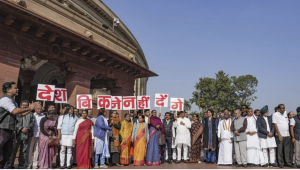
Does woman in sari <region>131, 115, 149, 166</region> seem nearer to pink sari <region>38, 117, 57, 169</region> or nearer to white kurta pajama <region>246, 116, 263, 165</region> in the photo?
pink sari <region>38, 117, 57, 169</region>

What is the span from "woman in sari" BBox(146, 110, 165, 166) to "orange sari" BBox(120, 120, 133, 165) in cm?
68

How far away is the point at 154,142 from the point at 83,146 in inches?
99.7

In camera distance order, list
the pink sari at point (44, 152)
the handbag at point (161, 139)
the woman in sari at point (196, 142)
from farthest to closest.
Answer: the woman in sari at point (196, 142) → the handbag at point (161, 139) → the pink sari at point (44, 152)

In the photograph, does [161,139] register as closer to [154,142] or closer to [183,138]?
[154,142]

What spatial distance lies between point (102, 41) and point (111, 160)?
7592 millimetres

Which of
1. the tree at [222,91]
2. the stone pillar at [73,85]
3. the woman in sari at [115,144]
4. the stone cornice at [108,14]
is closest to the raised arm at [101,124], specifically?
the woman in sari at [115,144]

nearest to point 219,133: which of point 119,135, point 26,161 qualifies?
point 119,135

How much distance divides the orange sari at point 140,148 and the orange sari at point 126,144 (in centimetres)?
26

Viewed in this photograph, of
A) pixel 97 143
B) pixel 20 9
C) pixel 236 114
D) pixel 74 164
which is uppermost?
pixel 20 9

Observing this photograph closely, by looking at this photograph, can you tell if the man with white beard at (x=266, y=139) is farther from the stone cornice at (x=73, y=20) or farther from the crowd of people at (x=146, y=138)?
the stone cornice at (x=73, y=20)

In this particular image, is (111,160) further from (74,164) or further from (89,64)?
(89,64)

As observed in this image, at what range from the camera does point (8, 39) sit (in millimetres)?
8117

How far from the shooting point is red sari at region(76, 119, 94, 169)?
7.07 metres

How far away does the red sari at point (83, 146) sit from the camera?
7066 millimetres
